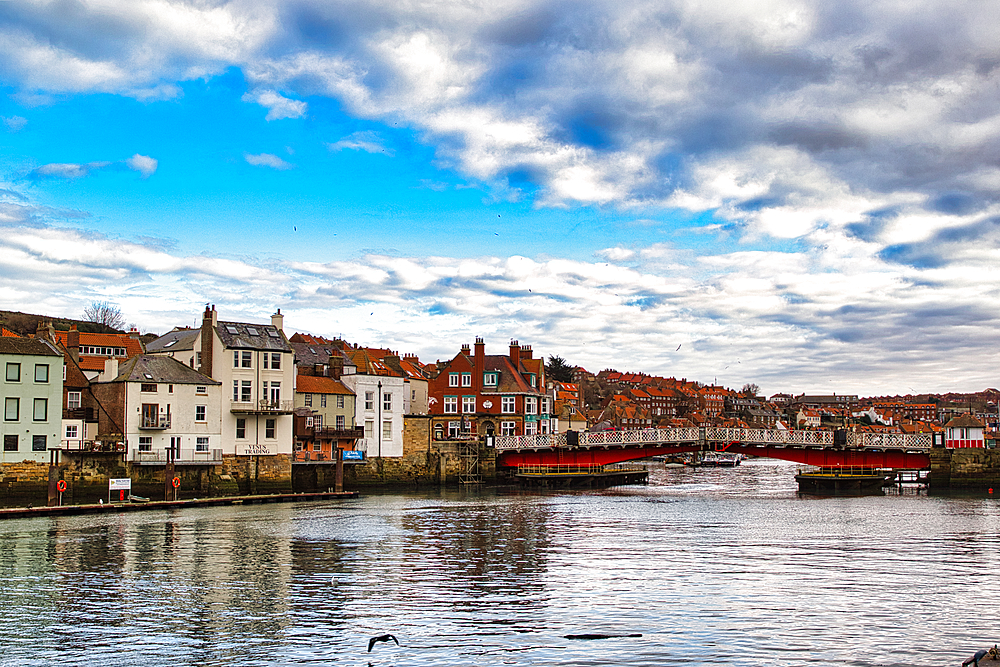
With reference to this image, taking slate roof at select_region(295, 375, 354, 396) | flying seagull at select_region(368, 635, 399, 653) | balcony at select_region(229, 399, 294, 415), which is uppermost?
slate roof at select_region(295, 375, 354, 396)

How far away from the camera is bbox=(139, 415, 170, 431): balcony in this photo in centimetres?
7662

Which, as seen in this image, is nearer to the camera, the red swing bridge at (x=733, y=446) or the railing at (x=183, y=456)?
the railing at (x=183, y=456)

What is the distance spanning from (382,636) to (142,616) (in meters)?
8.35

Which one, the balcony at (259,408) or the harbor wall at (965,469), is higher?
the balcony at (259,408)

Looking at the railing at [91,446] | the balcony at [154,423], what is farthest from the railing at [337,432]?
the railing at [91,446]

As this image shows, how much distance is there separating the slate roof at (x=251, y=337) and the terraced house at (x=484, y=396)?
2319 cm

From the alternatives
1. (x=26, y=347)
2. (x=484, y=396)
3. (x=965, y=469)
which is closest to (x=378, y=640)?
(x=26, y=347)

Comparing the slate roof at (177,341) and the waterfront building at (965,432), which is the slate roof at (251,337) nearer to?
the slate roof at (177,341)

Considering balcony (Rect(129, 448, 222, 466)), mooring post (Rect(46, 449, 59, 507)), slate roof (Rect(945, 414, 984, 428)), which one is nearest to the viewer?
mooring post (Rect(46, 449, 59, 507))

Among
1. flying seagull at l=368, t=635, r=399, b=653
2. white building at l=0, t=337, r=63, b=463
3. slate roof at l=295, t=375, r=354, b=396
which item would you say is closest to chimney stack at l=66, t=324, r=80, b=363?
white building at l=0, t=337, r=63, b=463

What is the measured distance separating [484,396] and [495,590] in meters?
72.9

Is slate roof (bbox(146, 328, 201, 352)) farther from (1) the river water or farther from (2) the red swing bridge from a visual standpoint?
(2) the red swing bridge

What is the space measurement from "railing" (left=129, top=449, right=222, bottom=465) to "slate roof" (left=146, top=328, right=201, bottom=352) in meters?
9.58

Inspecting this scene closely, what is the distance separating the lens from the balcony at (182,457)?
75.6 meters
